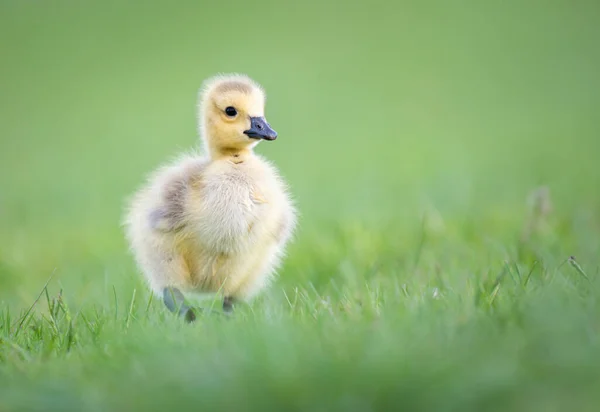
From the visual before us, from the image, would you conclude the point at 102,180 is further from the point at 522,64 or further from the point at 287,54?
the point at 522,64

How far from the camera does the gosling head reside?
4418mm

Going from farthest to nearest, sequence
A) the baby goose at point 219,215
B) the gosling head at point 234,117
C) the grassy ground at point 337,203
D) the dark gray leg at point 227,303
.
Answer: the dark gray leg at point 227,303
the gosling head at point 234,117
the baby goose at point 219,215
the grassy ground at point 337,203

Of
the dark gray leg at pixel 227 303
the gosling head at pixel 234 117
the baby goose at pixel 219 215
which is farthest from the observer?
the dark gray leg at pixel 227 303

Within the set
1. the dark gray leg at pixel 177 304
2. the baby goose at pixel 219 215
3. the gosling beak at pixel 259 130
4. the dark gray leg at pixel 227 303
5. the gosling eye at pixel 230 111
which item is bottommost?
the dark gray leg at pixel 227 303

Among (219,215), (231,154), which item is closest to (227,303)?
(219,215)

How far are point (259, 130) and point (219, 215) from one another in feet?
1.74

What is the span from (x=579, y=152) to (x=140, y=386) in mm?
7919

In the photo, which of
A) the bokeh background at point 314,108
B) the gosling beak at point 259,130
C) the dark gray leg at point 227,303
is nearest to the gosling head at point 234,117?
the gosling beak at point 259,130

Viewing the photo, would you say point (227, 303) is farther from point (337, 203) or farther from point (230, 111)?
point (337, 203)

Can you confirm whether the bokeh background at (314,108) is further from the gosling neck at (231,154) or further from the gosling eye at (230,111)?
the gosling eye at (230,111)

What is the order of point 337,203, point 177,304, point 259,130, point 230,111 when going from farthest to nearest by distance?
point 337,203
point 230,111
point 259,130
point 177,304

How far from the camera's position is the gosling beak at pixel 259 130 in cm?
433

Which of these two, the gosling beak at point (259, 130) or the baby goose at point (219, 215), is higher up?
the gosling beak at point (259, 130)

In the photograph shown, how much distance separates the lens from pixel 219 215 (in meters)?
4.21
